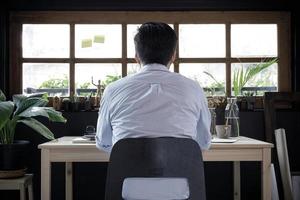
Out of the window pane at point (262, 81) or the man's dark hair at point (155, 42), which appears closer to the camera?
the man's dark hair at point (155, 42)

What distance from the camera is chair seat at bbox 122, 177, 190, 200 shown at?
141 cm

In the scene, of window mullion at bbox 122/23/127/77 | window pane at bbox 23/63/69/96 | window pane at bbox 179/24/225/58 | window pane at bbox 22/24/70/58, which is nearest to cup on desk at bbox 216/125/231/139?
window pane at bbox 179/24/225/58

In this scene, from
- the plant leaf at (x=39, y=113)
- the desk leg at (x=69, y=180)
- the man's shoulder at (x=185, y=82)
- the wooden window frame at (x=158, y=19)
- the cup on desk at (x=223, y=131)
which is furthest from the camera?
the wooden window frame at (x=158, y=19)

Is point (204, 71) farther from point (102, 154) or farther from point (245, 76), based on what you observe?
point (102, 154)

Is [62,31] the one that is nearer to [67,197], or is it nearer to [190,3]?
[190,3]

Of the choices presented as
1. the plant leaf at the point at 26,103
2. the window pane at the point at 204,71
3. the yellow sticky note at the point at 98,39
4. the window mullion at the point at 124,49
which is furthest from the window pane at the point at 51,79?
the window pane at the point at 204,71

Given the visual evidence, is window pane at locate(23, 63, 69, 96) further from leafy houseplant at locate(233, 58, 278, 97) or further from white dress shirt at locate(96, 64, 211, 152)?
white dress shirt at locate(96, 64, 211, 152)

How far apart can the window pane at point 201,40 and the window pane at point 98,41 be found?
541mm

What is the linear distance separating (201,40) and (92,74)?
967 mm

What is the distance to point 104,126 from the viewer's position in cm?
164

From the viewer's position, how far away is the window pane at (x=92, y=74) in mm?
3352

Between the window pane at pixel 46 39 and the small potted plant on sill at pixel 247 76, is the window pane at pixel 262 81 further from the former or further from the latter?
the window pane at pixel 46 39

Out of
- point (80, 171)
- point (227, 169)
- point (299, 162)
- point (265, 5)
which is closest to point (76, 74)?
point (80, 171)

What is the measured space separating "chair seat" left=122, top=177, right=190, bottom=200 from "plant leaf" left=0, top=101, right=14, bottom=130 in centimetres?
142
